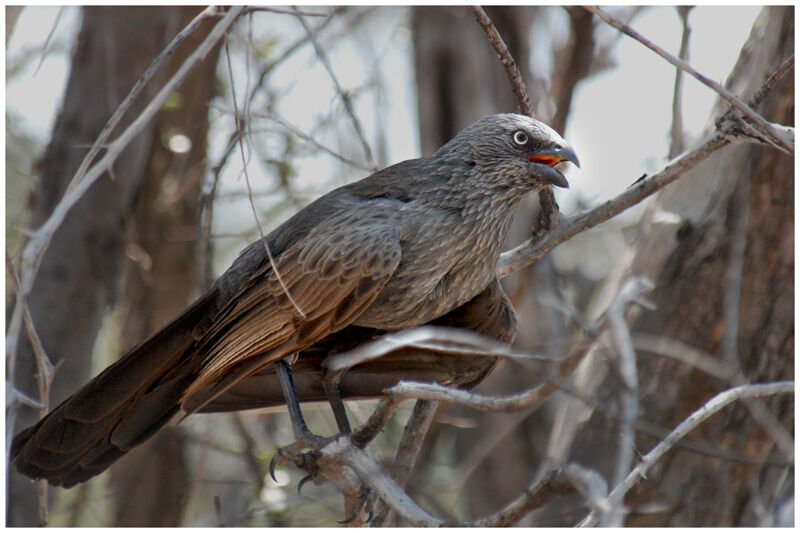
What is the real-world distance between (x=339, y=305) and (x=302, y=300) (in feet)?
0.51

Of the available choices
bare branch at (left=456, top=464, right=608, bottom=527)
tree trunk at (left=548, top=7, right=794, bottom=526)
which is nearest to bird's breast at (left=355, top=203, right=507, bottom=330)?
bare branch at (left=456, top=464, right=608, bottom=527)

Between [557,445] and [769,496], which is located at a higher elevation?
[557,445]

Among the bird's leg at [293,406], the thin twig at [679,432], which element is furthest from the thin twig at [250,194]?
the thin twig at [679,432]

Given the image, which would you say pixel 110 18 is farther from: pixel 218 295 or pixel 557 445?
pixel 557 445

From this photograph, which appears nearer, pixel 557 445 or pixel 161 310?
pixel 557 445

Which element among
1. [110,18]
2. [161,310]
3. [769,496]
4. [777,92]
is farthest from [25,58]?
[769,496]

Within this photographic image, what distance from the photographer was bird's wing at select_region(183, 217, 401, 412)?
12.0 feet

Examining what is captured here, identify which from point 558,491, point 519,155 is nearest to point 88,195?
point 519,155

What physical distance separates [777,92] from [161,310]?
13.8 feet

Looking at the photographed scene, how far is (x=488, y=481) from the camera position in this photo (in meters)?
6.44

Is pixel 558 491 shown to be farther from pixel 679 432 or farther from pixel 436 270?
pixel 436 270

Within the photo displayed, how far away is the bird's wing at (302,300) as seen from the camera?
3660mm

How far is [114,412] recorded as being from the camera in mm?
3982

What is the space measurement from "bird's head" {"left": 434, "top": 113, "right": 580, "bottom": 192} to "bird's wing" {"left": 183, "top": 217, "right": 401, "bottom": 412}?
539mm
